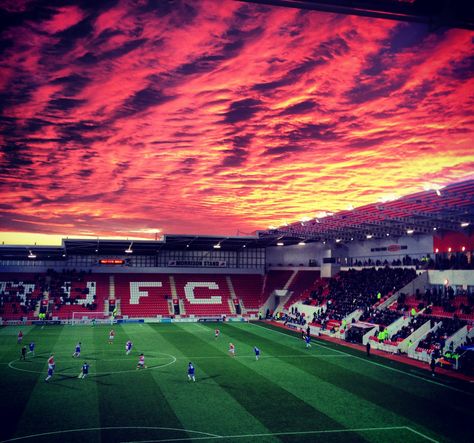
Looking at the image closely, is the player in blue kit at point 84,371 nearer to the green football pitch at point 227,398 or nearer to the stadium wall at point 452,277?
the green football pitch at point 227,398

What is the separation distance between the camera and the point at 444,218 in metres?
42.8

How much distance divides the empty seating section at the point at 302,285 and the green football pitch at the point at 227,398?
27196mm

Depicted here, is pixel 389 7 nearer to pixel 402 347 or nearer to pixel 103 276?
pixel 402 347

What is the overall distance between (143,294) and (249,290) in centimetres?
1779

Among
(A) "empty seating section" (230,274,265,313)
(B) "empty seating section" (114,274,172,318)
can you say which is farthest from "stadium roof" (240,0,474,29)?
(A) "empty seating section" (230,274,265,313)

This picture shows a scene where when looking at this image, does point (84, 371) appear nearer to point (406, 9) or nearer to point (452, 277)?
point (406, 9)

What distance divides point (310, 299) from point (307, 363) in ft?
95.7

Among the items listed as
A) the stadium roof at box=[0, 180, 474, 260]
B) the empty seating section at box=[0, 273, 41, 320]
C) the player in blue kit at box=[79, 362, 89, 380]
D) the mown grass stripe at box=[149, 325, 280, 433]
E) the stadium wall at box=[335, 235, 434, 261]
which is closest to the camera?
the mown grass stripe at box=[149, 325, 280, 433]

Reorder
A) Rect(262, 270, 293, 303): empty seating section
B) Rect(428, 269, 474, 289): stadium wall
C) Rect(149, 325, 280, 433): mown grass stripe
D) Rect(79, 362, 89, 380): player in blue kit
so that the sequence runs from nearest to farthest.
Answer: Rect(149, 325, 280, 433): mown grass stripe < Rect(79, 362, 89, 380): player in blue kit < Rect(428, 269, 474, 289): stadium wall < Rect(262, 270, 293, 303): empty seating section

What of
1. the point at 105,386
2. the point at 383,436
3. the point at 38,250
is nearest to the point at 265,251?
the point at 38,250

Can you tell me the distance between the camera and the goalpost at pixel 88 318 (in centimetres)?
5931

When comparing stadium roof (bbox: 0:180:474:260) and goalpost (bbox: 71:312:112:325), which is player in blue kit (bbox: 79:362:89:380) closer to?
stadium roof (bbox: 0:180:474:260)

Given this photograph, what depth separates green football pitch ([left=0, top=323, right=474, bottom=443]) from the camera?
742 inches

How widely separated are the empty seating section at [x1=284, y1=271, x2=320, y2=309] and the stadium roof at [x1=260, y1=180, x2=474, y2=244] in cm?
813
